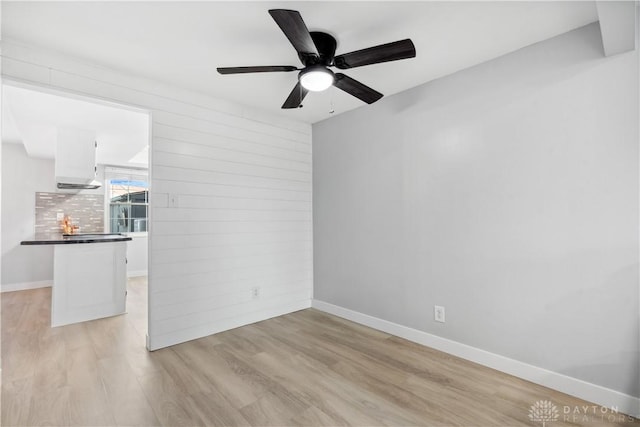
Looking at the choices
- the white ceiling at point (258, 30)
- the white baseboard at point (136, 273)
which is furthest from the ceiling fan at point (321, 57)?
the white baseboard at point (136, 273)

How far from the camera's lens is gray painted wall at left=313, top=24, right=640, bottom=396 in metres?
1.87

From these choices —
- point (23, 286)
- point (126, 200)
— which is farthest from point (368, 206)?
point (23, 286)

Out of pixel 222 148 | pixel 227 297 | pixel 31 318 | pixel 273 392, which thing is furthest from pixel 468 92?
pixel 31 318

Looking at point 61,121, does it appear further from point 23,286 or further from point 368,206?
point 368,206

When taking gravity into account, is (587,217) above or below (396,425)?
above

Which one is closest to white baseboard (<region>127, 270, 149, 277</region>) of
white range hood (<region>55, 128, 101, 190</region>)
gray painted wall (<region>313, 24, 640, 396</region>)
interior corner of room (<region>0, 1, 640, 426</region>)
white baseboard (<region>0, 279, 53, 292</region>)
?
white baseboard (<region>0, 279, 53, 292</region>)

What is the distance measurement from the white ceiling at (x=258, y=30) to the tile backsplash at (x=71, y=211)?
4.67 meters

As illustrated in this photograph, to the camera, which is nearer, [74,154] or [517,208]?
[517,208]

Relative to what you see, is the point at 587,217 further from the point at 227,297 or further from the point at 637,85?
the point at 227,297

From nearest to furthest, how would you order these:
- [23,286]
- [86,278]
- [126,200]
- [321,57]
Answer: [321,57], [86,278], [23,286], [126,200]

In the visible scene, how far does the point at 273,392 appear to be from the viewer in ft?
6.77

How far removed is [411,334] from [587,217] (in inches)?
66.9

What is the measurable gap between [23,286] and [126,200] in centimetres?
227

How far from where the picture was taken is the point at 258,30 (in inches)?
79.9
